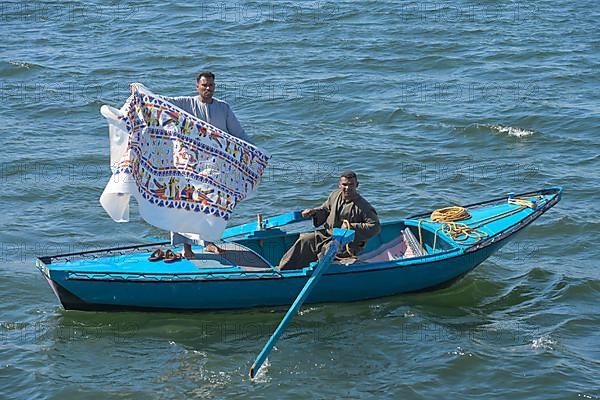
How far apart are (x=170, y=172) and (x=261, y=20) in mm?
14993

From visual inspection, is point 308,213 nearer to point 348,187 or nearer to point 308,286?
point 348,187

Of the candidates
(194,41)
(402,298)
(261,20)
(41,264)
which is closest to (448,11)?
(261,20)

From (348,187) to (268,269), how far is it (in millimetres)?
1198

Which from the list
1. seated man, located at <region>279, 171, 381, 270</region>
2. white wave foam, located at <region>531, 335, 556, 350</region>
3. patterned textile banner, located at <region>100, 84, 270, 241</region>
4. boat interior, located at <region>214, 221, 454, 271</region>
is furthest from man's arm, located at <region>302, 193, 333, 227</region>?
white wave foam, located at <region>531, 335, 556, 350</region>

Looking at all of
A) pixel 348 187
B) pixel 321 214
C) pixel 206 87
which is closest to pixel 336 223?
pixel 321 214

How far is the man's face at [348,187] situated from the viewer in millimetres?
11969

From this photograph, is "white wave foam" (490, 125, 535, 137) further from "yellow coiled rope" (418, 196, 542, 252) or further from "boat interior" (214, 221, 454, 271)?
"boat interior" (214, 221, 454, 271)

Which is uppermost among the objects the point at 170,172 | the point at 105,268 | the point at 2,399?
the point at 170,172

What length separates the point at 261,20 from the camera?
2631 centimetres

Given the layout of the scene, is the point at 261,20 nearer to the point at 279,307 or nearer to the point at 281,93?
the point at 281,93

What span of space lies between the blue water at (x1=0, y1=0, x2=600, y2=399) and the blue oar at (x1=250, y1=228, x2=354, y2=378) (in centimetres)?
33

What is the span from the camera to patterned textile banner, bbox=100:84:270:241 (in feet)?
38.1

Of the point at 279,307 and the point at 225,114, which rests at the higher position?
the point at 225,114

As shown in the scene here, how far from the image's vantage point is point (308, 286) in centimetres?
1127
